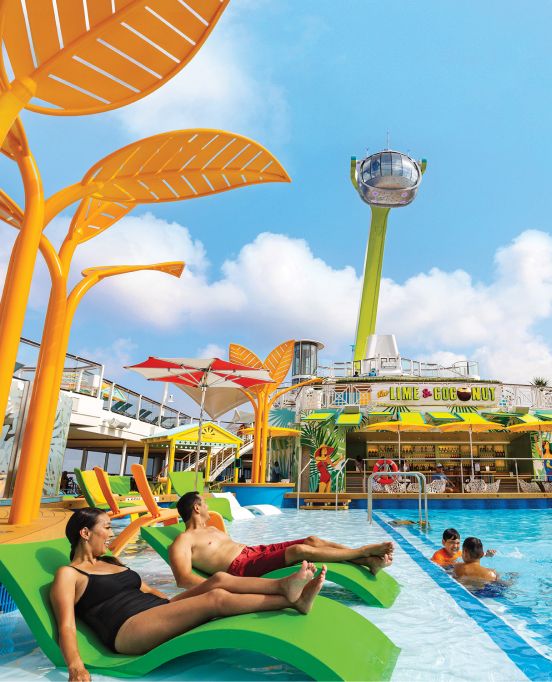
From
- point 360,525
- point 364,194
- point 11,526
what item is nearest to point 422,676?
point 11,526

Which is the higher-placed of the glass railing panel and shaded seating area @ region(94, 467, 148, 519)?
the glass railing panel

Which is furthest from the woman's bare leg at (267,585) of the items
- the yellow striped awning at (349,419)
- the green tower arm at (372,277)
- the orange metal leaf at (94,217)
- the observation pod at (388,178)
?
the observation pod at (388,178)

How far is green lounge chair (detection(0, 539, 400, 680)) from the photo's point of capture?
2.17 metres

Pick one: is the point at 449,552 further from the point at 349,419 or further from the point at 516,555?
the point at 349,419

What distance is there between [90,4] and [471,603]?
6.01 meters

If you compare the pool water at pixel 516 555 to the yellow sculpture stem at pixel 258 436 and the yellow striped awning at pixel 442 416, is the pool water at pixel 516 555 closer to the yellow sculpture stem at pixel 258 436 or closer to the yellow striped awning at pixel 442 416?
the yellow striped awning at pixel 442 416

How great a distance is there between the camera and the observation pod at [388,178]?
43.6 m

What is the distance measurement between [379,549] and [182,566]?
4.94 feet

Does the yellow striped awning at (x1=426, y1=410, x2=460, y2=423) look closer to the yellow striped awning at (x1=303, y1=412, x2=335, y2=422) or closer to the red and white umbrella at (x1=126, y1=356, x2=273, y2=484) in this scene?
the yellow striped awning at (x1=303, y1=412, x2=335, y2=422)

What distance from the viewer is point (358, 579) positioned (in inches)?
148

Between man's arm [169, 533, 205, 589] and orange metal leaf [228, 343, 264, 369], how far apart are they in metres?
15.8

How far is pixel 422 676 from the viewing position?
2615mm

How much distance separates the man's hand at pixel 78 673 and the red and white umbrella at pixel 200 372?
6881mm

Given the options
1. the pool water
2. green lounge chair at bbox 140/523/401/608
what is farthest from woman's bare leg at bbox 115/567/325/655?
the pool water
